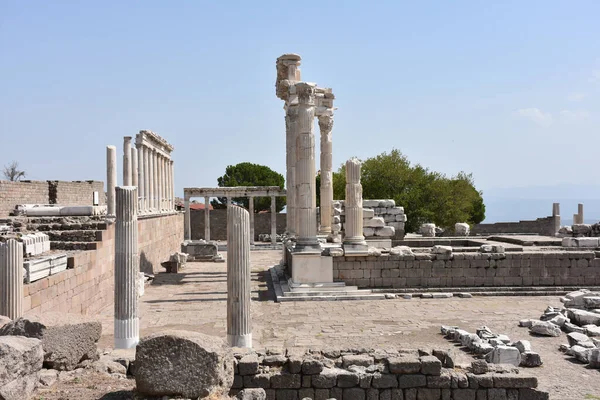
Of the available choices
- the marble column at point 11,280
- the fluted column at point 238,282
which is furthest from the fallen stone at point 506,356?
the marble column at point 11,280

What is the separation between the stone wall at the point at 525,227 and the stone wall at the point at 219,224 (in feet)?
46.0

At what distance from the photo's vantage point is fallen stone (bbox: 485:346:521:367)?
9.05 m

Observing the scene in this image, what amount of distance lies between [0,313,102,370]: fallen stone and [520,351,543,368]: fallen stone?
6.23 m

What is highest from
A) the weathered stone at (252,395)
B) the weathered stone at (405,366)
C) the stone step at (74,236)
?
the stone step at (74,236)

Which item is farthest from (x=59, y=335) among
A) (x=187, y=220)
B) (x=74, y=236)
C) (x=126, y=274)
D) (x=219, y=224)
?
(x=219, y=224)

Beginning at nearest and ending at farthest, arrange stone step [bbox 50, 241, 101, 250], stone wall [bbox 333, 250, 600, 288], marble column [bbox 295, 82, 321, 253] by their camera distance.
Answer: stone step [bbox 50, 241, 101, 250] < marble column [bbox 295, 82, 321, 253] < stone wall [bbox 333, 250, 600, 288]

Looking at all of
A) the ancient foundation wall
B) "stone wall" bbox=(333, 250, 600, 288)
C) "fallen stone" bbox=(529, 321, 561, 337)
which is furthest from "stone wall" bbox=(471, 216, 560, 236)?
"fallen stone" bbox=(529, 321, 561, 337)

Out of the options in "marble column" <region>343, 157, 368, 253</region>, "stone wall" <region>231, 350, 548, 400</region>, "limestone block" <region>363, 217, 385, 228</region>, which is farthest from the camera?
"limestone block" <region>363, 217, 385, 228</region>

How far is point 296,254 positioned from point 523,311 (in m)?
5.80

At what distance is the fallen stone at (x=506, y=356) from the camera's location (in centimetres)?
905

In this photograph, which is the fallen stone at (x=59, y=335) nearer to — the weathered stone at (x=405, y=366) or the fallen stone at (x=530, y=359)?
the weathered stone at (x=405, y=366)

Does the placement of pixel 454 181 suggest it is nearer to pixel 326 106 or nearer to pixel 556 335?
pixel 326 106

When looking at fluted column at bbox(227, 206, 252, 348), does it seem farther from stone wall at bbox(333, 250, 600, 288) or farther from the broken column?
the broken column

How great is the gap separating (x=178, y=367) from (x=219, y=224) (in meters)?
39.8
